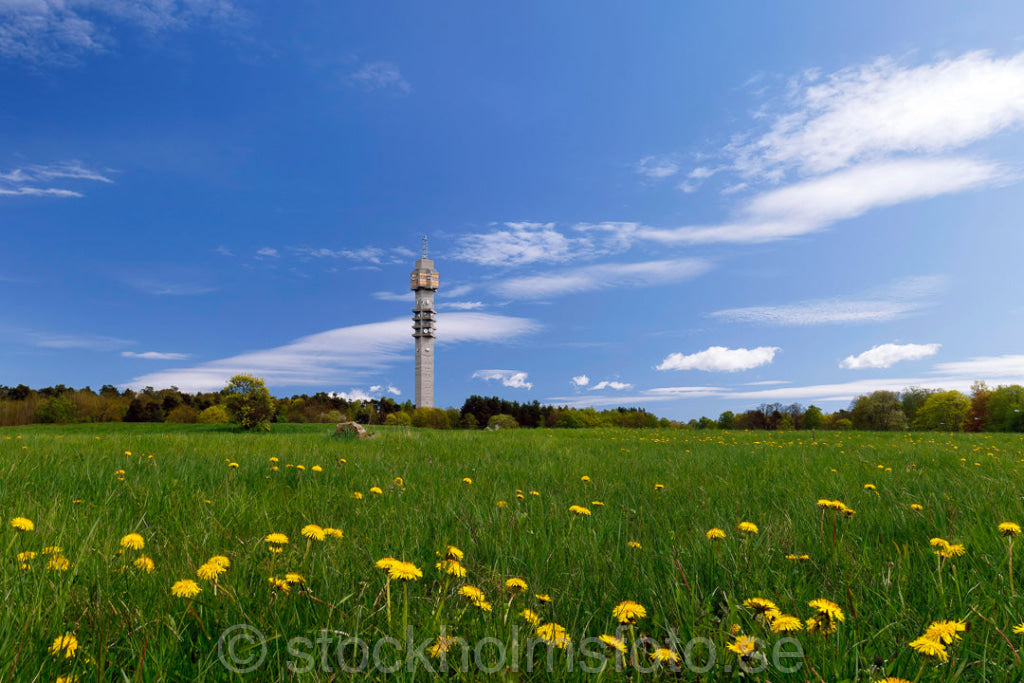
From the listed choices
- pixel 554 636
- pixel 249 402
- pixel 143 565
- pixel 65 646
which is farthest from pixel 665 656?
pixel 249 402

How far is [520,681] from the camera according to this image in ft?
5.59

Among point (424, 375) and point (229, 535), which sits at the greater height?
point (424, 375)

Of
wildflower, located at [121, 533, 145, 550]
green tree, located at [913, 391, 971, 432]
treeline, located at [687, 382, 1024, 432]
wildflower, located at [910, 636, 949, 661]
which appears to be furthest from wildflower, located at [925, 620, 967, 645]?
green tree, located at [913, 391, 971, 432]

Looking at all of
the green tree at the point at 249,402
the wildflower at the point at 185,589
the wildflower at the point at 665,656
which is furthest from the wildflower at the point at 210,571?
the green tree at the point at 249,402

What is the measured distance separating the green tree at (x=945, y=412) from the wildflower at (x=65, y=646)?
91.0 m

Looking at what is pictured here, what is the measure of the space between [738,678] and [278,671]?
1.59 metres

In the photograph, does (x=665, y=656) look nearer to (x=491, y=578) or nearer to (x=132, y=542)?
(x=491, y=578)

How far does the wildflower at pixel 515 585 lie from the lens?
7.00ft

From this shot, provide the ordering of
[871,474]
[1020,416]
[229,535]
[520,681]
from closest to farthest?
[520,681], [229,535], [871,474], [1020,416]

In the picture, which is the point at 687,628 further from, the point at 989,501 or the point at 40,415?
the point at 40,415

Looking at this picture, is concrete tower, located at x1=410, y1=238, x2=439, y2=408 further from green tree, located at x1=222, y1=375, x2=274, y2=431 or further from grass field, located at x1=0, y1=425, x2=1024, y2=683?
grass field, located at x1=0, y1=425, x2=1024, y2=683

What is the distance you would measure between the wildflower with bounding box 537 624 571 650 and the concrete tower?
93.4 m

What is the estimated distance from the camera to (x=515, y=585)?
2.22 meters

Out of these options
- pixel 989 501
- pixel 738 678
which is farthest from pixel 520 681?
pixel 989 501
